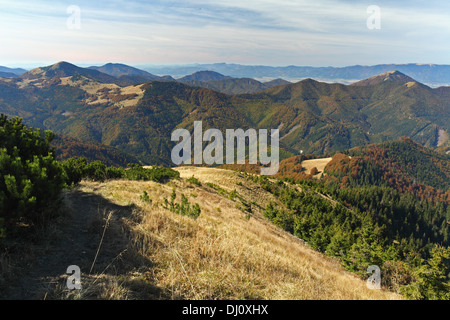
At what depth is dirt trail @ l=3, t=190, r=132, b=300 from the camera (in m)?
4.66

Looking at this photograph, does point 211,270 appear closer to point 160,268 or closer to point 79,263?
point 160,268

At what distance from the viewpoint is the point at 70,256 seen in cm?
618

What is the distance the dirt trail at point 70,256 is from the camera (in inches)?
183

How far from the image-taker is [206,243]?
7.58m
